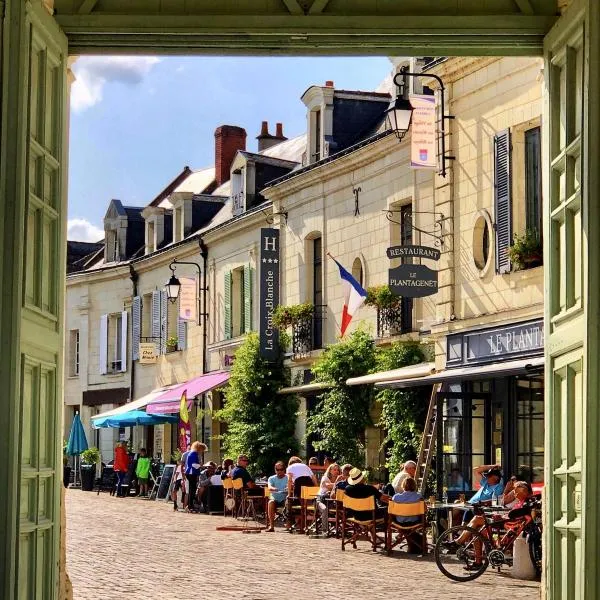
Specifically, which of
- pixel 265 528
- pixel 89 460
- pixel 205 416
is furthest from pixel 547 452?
pixel 89 460

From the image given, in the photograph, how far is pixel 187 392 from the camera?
33.5 metres

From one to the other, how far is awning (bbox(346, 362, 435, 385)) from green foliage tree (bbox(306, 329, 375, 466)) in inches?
76.3

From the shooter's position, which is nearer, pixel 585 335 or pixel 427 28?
pixel 585 335

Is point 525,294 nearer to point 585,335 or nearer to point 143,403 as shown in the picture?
point 585,335

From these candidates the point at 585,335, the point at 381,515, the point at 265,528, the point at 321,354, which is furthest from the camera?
the point at 321,354

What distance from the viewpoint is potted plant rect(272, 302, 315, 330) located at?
2872 cm

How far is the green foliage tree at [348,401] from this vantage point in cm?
2533

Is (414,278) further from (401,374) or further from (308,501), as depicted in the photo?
(308,501)

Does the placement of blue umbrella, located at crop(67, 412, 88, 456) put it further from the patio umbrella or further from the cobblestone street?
the cobblestone street

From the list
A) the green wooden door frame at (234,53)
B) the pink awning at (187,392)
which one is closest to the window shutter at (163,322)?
the pink awning at (187,392)

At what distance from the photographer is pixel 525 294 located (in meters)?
19.5

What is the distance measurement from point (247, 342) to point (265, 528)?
28.0ft

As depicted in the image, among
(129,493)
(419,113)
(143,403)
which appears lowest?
(129,493)

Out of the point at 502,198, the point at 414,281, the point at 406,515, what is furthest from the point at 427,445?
the point at 406,515
